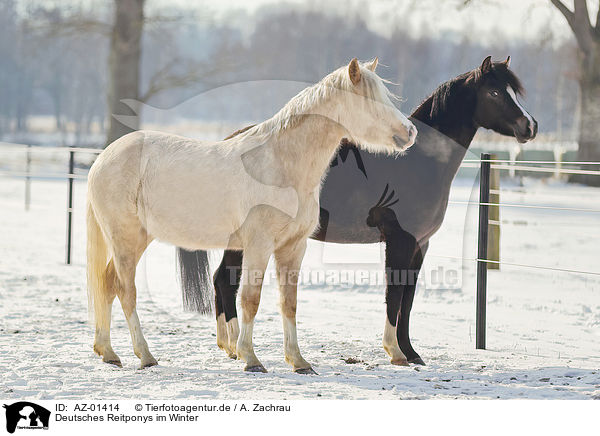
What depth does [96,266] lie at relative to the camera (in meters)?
4.30

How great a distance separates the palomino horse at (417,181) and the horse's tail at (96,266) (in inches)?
29.0

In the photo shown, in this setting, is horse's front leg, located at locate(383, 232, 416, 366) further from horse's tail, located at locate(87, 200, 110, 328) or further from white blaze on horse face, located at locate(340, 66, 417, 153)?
horse's tail, located at locate(87, 200, 110, 328)

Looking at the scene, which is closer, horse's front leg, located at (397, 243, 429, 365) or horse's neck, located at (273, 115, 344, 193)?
horse's neck, located at (273, 115, 344, 193)

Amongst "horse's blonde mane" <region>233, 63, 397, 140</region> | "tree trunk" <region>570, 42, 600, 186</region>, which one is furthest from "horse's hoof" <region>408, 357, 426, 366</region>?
"tree trunk" <region>570, 42, 600, 186</region>

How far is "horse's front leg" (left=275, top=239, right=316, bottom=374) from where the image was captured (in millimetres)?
4039

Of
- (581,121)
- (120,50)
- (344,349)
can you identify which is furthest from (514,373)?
(581,121)

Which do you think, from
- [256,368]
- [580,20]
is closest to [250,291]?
[256,368]

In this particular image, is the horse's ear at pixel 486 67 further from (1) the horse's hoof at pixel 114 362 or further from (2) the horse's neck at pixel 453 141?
(1) the horse's hoof at pixel 114 362

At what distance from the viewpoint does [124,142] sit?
4230 millimetres

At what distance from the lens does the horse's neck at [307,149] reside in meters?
3.95

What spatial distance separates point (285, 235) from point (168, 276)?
4.17 metres

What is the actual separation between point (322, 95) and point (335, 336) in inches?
80.2
